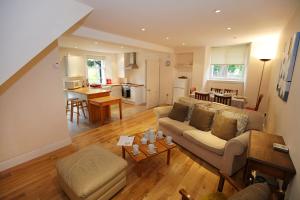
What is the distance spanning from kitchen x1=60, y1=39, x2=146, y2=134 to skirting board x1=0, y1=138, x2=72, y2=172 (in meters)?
1.51

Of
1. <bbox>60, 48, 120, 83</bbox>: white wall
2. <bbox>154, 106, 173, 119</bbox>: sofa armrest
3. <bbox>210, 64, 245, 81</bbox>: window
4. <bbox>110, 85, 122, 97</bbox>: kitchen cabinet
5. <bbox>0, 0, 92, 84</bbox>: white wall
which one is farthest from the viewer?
<bbox>110, 85, 122, 97</bbox>: kitchen cabinet

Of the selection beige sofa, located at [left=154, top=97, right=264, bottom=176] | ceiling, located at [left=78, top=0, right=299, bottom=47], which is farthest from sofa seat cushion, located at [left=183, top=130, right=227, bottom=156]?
ceiling, located at [left=78, top=0, right=299, bottom=47]

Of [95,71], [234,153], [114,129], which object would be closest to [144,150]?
[234,153]

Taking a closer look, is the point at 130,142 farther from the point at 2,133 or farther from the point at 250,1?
the point at 250,1

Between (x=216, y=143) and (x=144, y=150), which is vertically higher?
(x=216, y=143)

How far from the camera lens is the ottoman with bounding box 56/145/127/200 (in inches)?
60.8

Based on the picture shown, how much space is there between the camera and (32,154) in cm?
260

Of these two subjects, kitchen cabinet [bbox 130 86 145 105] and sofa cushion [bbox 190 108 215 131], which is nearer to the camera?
sofa cushion [bbox 190 108 215 131]

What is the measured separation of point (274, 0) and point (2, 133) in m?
4.32

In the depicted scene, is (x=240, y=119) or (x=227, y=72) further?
(x=227, y=72)

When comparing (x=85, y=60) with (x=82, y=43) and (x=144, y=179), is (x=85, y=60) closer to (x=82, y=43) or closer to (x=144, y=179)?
(x=82, y=43)

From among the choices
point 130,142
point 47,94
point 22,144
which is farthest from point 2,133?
point 130,142

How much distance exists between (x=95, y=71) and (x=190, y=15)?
5720 millimetres

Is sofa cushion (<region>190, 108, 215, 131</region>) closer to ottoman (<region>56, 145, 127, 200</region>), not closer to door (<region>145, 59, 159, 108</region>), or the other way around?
ottoman (<region>56, 145, 127, 200</region>)
